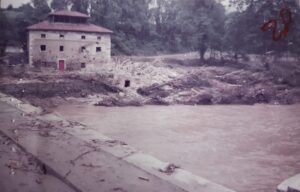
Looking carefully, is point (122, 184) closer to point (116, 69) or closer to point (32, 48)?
point (32, 48)

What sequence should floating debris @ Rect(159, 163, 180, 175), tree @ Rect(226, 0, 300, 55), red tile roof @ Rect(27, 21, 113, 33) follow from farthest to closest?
1. red tile roof @ Rect(27, 21, 113, 33)
2. floating debris @ Rect(159, 163, 180, 175)
3. tree @ Rect(226, 0, 300, 55)

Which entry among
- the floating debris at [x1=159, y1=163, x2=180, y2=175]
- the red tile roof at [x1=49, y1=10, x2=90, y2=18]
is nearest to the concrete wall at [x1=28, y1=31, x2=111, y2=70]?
the red tile roof at [x1=49, y1=10, x2=90, y2=18]

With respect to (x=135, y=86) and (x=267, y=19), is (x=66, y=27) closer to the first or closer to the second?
(x=135, y=86)

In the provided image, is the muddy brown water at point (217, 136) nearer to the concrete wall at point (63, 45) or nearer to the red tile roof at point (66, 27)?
the concrete wall at point (63, 45)

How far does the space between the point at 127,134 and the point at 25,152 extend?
2754 mm

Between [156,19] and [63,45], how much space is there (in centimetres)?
313

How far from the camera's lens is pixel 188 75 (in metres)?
12.3

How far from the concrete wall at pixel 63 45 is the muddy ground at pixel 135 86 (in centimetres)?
43

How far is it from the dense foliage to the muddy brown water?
4.96 feet

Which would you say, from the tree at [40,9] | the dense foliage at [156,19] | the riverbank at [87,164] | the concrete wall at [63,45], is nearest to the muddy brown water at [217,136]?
the riverbank at [87,164]

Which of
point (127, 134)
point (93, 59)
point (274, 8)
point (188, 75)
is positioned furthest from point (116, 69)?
point (274, 8)

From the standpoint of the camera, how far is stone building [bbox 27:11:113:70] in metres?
7.00

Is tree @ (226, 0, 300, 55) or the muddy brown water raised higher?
tree @ (226, 0, 300, 55)

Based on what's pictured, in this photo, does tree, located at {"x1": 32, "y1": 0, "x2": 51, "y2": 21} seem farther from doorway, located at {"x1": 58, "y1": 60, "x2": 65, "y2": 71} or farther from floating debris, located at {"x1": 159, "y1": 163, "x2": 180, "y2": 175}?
floating debris, located at {"x1": 159, "y1": 163, "x2": 180, "y2": 175}
